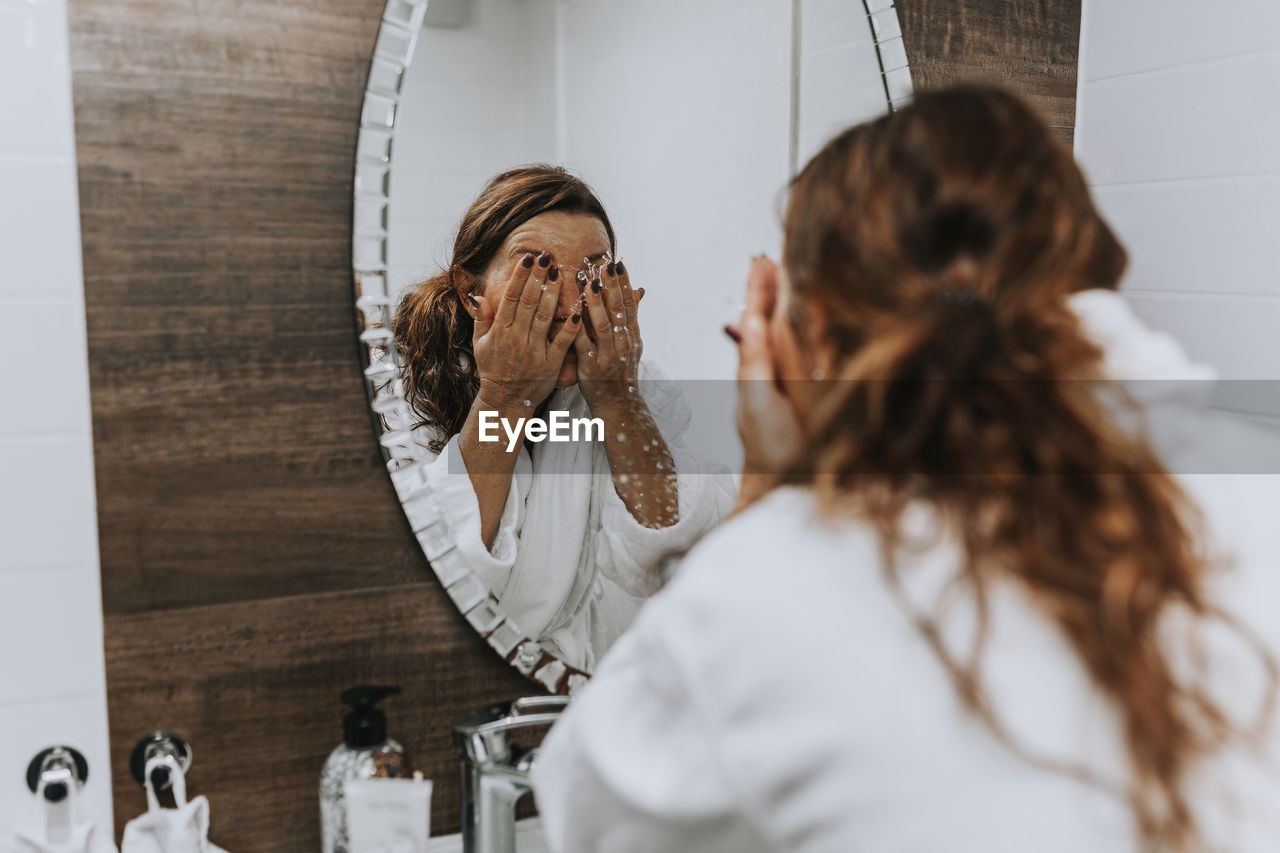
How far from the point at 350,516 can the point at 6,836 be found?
0.38m

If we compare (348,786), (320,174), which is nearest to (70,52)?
(320,174)

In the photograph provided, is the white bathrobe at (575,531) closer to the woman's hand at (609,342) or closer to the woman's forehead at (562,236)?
the woman's hand at (609,342)

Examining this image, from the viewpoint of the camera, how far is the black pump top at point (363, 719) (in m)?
0.85

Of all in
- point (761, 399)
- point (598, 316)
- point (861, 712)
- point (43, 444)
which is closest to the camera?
point (861, 712)

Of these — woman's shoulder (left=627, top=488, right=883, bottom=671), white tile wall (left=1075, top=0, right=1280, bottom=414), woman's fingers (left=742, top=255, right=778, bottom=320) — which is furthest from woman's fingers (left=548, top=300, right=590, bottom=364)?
white tile wall (left=1075, top=0, right=1280, bottom=414)

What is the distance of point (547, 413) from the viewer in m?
0.91

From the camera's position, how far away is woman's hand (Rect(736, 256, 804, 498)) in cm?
67

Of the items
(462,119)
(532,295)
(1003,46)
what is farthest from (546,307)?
(1003,46)

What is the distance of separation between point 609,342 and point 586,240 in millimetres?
95

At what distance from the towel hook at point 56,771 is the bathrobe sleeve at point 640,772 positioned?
20.1 inches

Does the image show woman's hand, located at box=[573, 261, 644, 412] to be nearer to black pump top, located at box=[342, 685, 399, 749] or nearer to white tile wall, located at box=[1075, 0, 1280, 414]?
black pump top, located at box=[342, 685, 399, 749]

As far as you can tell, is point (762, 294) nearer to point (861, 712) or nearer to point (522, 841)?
point (861, 712)

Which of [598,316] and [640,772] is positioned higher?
[598,316]

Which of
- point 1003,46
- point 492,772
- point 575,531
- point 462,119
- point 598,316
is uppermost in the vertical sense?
point 1003,46
